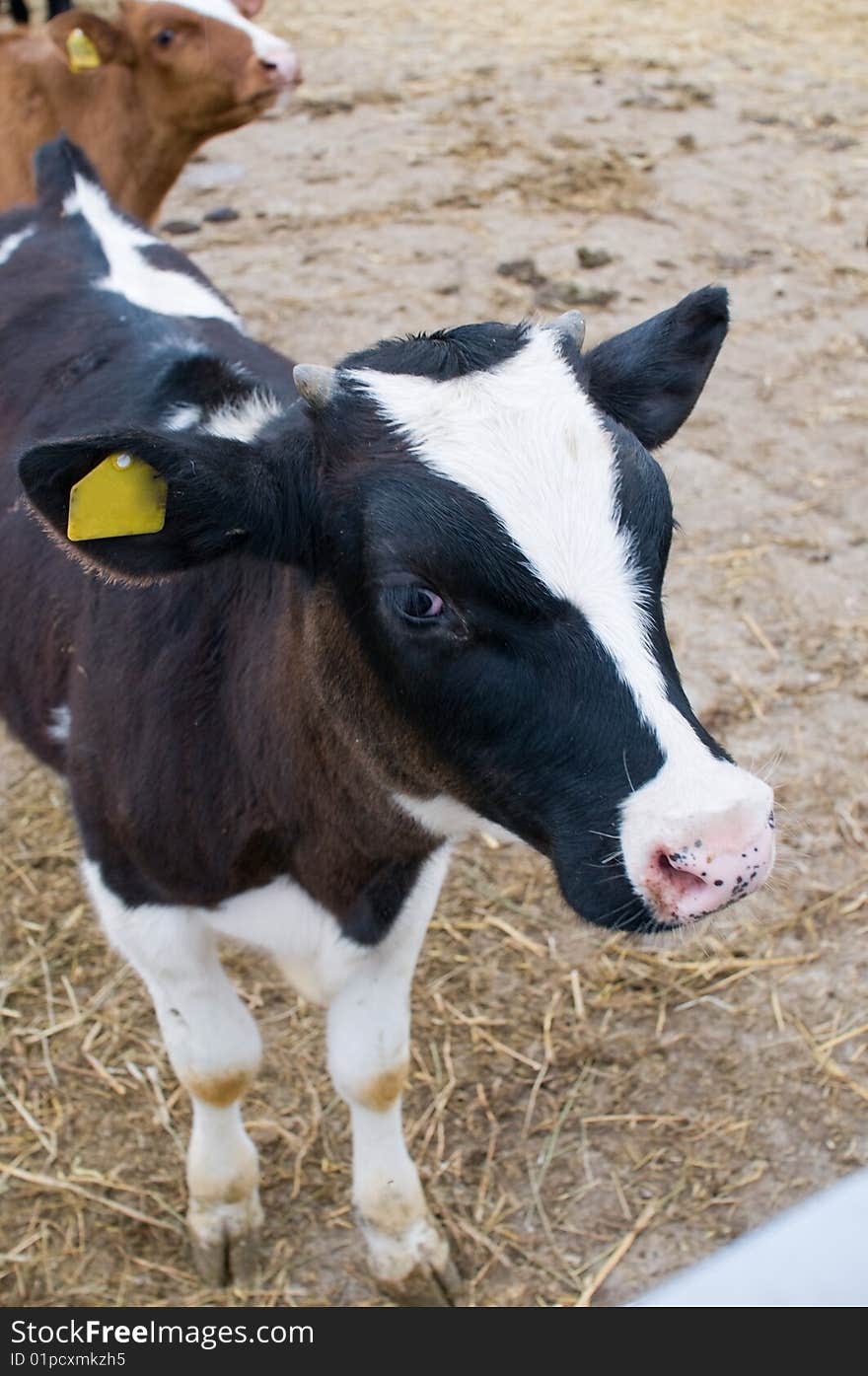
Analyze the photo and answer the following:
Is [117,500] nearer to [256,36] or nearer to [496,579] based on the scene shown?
[496,579]

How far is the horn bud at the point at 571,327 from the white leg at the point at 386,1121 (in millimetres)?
1173

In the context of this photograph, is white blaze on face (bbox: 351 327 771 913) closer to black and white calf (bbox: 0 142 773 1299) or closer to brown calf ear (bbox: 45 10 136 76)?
black and white calf (bbox: 0 142 773 1299)

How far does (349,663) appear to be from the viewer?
2490 millimetres

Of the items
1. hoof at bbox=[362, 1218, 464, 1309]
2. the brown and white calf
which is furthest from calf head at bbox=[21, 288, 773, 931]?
the brown and white calf

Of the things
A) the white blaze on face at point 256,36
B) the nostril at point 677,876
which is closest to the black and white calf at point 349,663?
the nostril at point 677,876

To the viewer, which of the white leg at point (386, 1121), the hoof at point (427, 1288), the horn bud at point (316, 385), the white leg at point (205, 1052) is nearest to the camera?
the horn bud at point (316, 385)

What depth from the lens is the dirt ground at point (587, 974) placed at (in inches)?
138

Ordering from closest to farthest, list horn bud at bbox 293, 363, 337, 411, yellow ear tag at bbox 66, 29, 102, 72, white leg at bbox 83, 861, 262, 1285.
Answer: horn bud at bbox 293, 363, 337, 411
white leg at bbox 83, 861, 262, 1285
yellow ear tag at bbox 66, 29, 102, 72

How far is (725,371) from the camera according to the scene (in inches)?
266

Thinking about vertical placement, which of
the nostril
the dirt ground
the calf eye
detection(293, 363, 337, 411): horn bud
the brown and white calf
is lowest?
the dirt ground

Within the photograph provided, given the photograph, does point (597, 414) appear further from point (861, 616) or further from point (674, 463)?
point (674, 463)

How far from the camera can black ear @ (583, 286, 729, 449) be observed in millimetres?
2643

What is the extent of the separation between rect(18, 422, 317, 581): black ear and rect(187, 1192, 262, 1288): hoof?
1.73 m

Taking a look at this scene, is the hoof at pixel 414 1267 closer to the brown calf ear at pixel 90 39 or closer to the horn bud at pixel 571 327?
the horn bud at pixel 571 327
